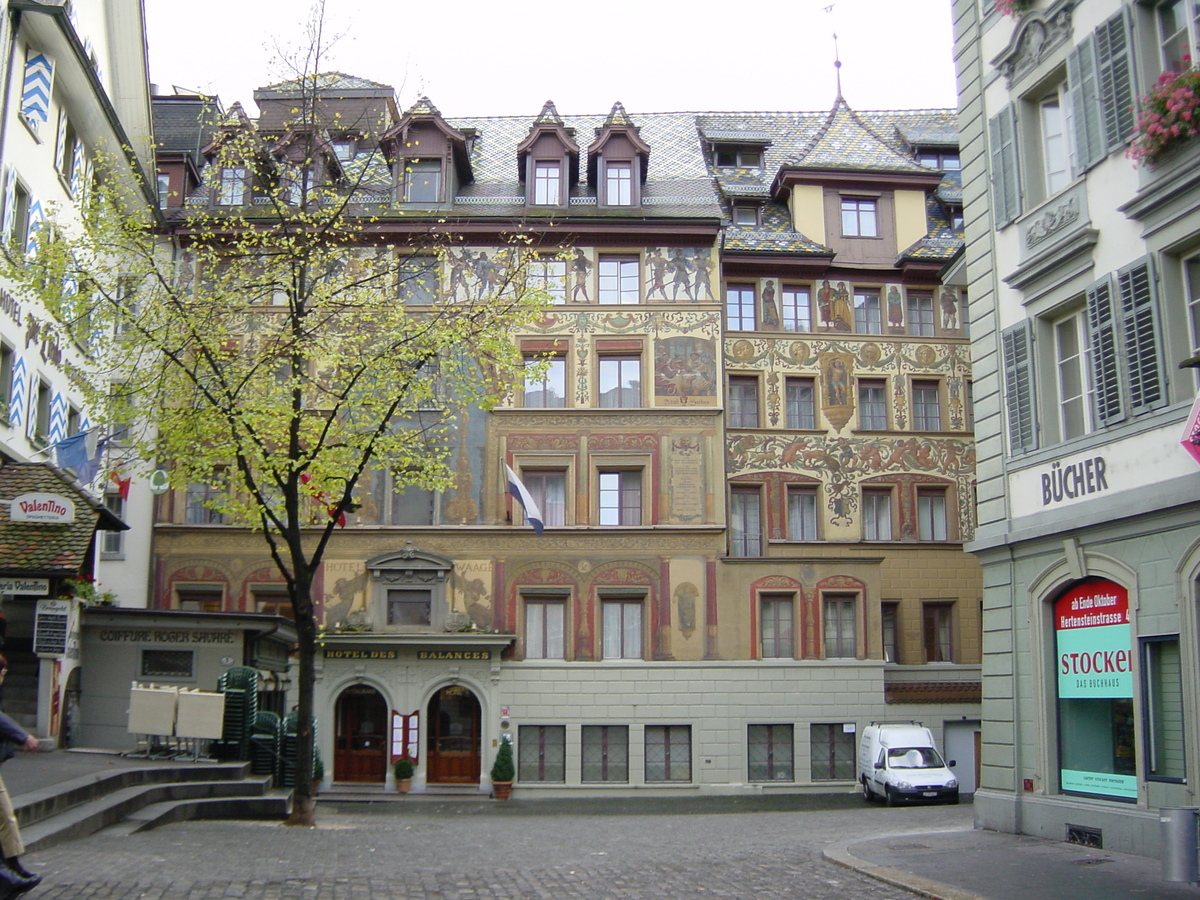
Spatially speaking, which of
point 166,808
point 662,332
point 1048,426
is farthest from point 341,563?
point 1048,426

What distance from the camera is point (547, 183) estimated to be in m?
39.3

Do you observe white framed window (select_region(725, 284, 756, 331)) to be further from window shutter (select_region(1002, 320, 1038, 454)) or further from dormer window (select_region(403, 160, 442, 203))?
window shutter (select_region(1002, 320, 1038, 454))

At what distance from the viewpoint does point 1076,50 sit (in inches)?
663

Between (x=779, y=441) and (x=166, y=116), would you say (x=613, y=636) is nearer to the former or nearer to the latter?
(x=779, y=441)

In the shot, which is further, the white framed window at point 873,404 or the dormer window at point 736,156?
the dormer window at point 736,156

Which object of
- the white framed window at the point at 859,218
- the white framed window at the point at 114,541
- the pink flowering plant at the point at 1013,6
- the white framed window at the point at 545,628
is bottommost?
the white framed window at the point at 545,628

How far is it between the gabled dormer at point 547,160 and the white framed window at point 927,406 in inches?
489

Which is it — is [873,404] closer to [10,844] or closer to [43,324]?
[43,324]

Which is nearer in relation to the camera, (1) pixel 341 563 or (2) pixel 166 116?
(1) pixel 341 563

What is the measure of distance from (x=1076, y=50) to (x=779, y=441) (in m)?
21.9

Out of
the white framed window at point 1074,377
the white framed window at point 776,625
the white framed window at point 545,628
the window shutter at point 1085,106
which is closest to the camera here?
the window shutter at point 1085,106

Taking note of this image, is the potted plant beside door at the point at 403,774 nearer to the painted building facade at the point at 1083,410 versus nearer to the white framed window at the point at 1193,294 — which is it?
the painted building facade at the point at 1083,410

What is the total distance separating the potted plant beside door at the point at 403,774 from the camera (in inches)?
1359

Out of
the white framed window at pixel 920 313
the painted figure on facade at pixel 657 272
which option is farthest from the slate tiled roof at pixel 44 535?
the white framed window at pixel 920 313
